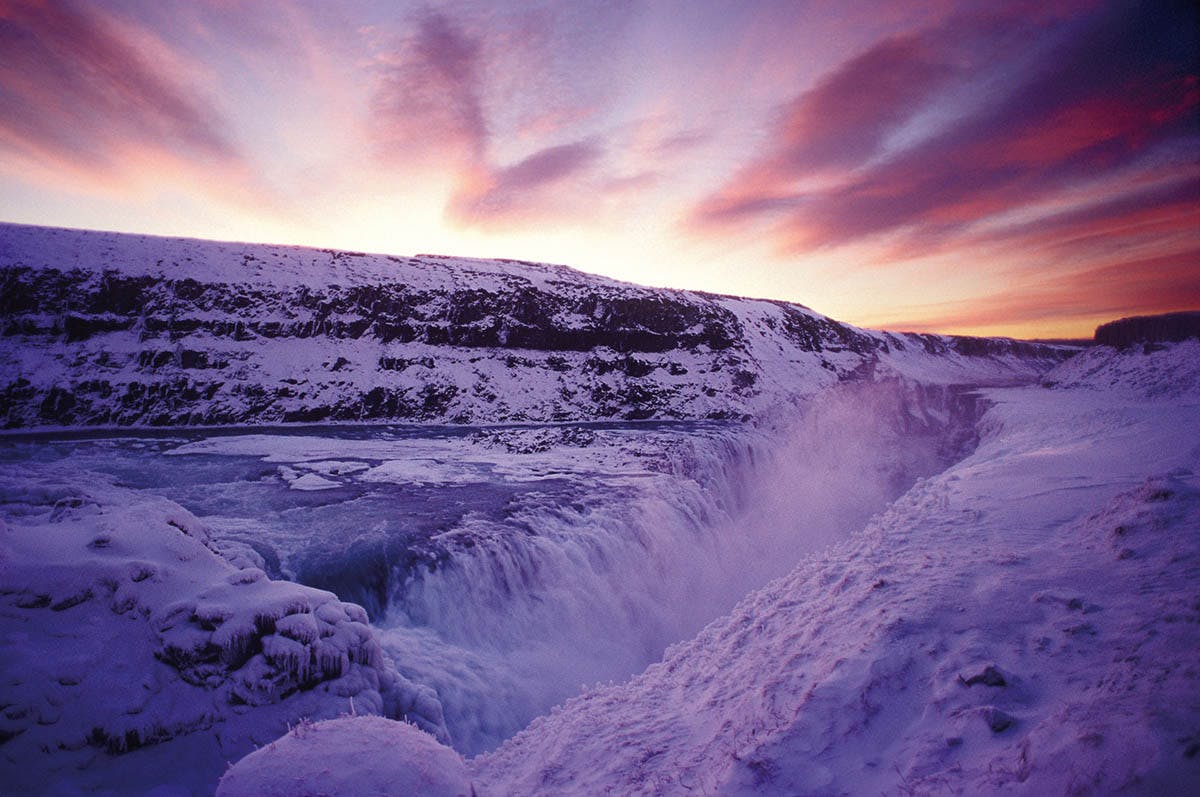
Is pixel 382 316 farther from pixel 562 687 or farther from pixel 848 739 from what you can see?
pixel 848 739

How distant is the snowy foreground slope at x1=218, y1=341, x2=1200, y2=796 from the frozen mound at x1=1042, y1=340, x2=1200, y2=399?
18012mm

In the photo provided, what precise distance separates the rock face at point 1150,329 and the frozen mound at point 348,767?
4022 centimetres

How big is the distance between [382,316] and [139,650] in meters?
30.8

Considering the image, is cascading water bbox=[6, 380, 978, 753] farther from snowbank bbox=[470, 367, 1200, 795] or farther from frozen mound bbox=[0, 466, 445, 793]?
snowbank bbox=[470, 367, 1200, 795]

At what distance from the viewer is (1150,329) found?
31.3m

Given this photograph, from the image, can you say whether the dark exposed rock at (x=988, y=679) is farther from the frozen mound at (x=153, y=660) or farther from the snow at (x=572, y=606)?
the frozen mound at (x=153, y=660)

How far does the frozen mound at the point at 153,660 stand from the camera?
457 centimetres

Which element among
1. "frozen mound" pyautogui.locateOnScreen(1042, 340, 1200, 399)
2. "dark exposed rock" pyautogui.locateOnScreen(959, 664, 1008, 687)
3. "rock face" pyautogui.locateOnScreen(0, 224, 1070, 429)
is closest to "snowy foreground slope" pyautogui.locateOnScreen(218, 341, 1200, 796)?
"dark exposed rock" pyautogui.locateOnScreen(959, 664, 1008, 687)

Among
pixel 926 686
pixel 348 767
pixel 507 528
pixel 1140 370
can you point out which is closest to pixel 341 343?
pixel 507 528

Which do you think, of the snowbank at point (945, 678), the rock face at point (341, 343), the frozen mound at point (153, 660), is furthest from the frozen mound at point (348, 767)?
the rock face at point (341, 343)

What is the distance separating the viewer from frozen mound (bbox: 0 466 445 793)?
4.57m

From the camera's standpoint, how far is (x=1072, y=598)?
14.5 feet

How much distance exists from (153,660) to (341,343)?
29042 millimetres

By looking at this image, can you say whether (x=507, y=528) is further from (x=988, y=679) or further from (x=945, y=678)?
(x=988, y=679)
